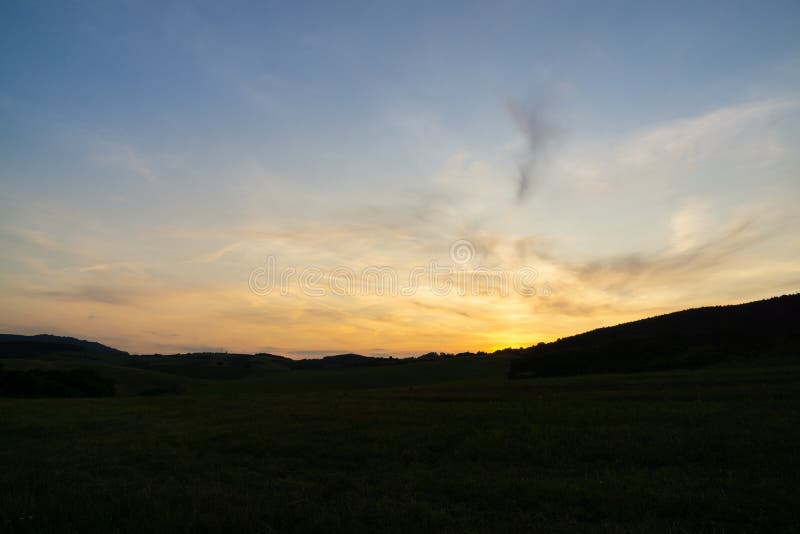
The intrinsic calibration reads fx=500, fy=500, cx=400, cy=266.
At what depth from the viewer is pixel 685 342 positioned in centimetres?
6838

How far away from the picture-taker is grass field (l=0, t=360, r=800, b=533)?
426 inches

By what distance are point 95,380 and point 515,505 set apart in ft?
281

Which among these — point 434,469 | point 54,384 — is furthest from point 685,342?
point 54,384

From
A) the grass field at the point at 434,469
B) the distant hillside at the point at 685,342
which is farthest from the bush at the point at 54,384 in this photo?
the distant hillside at the point at 685,342

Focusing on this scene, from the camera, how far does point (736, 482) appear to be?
1248cm

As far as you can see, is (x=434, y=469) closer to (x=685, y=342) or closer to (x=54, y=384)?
(x=685, y=342)

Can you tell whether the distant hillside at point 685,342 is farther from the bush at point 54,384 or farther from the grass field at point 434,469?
the bush at point 54,384

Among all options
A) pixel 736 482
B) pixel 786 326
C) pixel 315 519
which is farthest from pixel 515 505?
pixel 786 326

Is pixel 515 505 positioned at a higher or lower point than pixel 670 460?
lower

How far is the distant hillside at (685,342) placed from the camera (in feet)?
187

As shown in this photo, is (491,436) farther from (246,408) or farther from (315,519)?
(246,408)

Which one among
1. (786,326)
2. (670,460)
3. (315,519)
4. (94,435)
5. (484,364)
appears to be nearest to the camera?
(315,519)

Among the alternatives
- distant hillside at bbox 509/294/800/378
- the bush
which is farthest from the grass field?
the bush

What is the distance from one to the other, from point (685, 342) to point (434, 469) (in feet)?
214
